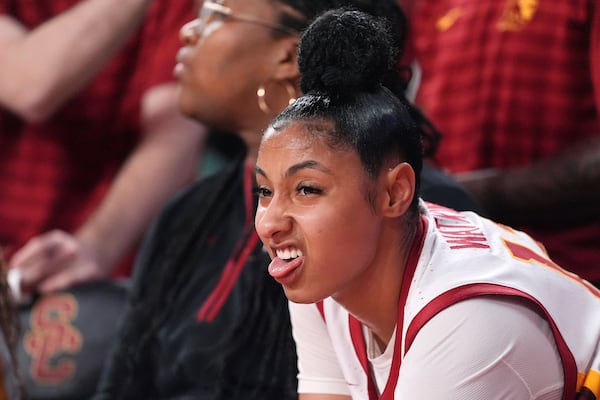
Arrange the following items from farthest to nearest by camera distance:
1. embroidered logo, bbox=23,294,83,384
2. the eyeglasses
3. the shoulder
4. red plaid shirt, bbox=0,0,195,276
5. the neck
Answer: red plaid shirt, bbox=0,0,195,276 → embroidered logo, bbox=23,294,83,384 → the eyeglasses → the neck → the shoulder

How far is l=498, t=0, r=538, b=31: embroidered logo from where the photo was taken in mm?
2131

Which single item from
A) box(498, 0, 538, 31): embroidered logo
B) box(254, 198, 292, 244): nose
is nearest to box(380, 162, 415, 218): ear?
box(254, 198, 292, 244): nose

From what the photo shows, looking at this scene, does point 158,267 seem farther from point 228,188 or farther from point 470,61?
point 470,61

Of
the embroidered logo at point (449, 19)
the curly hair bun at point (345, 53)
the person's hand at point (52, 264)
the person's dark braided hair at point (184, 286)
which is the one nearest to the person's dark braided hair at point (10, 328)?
the person's dark braided hair at point (184, 286)

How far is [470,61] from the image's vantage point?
2238 mm

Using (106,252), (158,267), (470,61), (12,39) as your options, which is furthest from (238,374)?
(12,39)

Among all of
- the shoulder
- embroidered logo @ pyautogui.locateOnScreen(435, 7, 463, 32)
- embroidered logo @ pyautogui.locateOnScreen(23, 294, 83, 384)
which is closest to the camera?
the shoulder

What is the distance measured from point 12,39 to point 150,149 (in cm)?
43

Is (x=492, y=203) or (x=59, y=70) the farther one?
(x=59, y=70)

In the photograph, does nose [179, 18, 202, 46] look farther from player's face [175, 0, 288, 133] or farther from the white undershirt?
the white undershirt

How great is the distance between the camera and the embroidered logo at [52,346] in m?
2.20

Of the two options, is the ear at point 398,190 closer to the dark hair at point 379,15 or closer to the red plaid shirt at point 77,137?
the dark hair at point 379,15

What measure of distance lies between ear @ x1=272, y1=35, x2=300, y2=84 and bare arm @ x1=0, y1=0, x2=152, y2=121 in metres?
0.68

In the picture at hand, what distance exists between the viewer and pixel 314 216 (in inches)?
45.0
